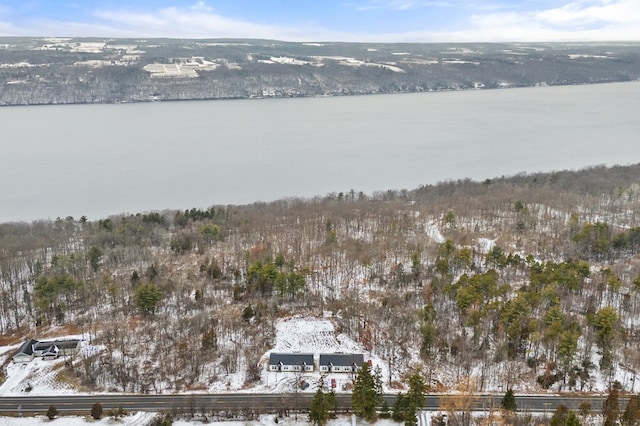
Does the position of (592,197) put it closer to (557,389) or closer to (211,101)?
(557,389)

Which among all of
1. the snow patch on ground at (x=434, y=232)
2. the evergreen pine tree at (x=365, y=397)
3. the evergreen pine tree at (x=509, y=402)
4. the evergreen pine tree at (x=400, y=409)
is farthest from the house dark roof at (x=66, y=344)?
the snow patch on ground at (x=434, y=232)

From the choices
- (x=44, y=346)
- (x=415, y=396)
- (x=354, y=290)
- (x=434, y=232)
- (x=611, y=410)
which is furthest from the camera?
(x=434, y=232)

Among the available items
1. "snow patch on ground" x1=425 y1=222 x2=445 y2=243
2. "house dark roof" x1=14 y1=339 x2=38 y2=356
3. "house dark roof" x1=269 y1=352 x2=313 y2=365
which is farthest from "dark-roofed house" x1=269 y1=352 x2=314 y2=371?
"snow patch on ground" x1=425 y1=222 x2=445 y2=243

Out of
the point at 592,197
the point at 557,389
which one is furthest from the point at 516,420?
the point at 592,197

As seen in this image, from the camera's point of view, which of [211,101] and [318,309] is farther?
[211,101]

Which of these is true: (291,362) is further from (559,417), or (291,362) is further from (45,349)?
(45,349)

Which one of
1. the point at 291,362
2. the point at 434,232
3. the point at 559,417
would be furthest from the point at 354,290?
the point at 559,417

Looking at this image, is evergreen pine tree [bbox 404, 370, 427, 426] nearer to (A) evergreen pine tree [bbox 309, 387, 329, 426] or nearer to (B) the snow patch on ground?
(A) evergreen pine tree [bbox 309, 387, 329, 426]
